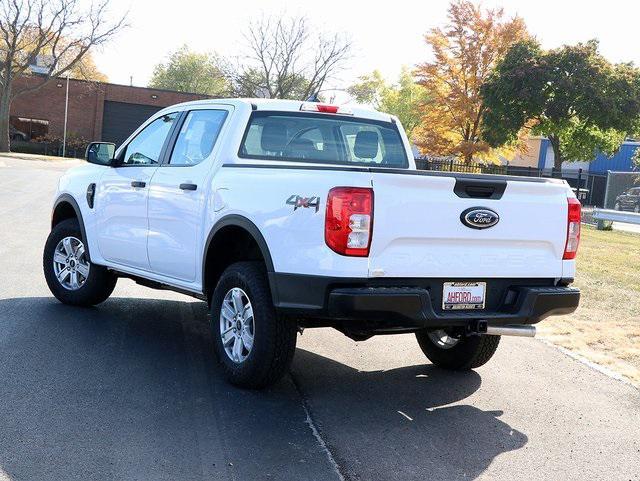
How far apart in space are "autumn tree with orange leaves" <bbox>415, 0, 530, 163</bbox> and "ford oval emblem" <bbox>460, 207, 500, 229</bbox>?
133 ft

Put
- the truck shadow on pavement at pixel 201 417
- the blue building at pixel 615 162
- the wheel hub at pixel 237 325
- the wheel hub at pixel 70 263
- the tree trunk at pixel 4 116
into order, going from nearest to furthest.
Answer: the truck shadow on pavement at pixel 201 417 → the wheel hub at pixel 237 325 → the wheel hub at pixel 70 263 → the tree trunk at pixel 4 116 → the blue building at pixel 615 162

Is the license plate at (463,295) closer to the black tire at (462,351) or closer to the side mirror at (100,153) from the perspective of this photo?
the black tire at (462,351)

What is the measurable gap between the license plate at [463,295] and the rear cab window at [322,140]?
185 cm

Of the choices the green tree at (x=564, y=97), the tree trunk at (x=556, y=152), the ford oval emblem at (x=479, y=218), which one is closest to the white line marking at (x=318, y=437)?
the ford oval emblem at (x=479, y=218)

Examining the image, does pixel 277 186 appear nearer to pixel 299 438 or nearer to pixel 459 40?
pixel 299 438

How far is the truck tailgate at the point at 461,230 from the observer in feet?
16.4

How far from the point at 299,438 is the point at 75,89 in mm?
63844

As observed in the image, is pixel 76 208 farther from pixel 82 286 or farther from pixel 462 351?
pixel 462 351

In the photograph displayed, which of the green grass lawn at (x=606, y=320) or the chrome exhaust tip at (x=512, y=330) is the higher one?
the chrome exhaust tip at (x=512, y=330)


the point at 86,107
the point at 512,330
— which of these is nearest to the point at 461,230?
the point at 512,330

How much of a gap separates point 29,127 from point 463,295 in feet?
212

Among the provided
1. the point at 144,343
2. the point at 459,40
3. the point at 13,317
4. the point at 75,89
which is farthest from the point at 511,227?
the point at 75,89

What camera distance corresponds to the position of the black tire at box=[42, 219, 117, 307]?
316 inches

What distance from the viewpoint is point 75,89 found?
212 ft
